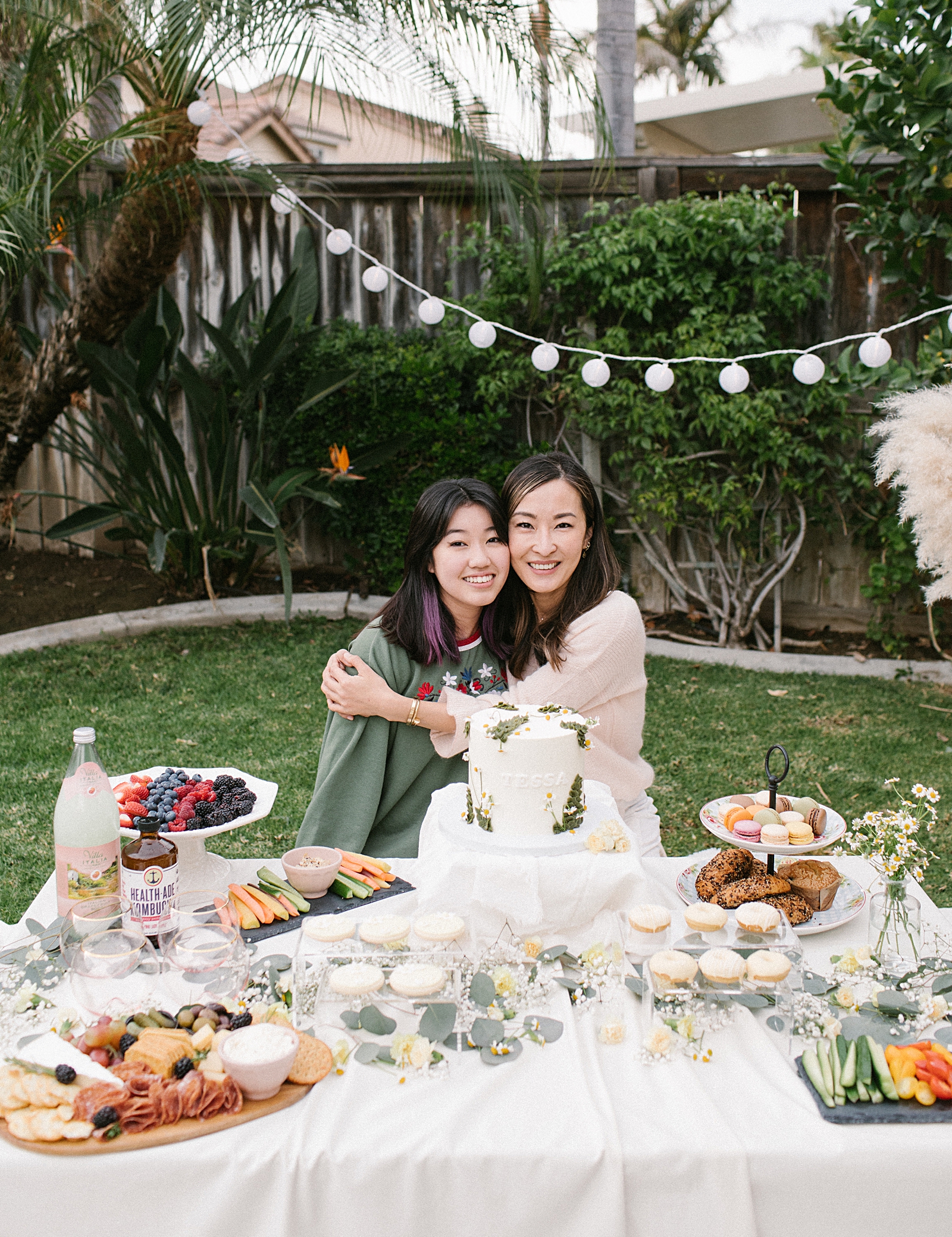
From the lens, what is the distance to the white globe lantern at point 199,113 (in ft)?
15.4

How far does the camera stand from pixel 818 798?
3975 mm

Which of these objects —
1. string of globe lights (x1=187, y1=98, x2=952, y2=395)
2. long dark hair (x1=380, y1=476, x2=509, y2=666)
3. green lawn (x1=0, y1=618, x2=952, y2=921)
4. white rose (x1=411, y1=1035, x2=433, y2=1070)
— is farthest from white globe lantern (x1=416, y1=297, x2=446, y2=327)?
white rose (x1=411, y1=1035, x2=433, y2=1070)

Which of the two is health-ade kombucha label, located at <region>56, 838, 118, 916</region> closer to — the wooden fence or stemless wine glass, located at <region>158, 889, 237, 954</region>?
stemless wine glass, located at <region>158, 889, 237, 954</region>

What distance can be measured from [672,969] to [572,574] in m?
1.22

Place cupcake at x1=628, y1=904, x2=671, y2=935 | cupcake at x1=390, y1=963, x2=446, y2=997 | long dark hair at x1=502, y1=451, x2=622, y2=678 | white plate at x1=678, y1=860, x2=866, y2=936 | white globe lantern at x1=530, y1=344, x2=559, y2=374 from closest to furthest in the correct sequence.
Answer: cupcake at x1=390, y1=963, x2=446, y2=997 < cupcake at x1=628, y1=904, x2=671, y2=935 < white plate at x1=678, y1=860, x2=866, y2=936 < long dark hair at x1=502, y1=451, x2=622, y2=678 < white globe lantern at x1=530, y1=344, x2=559, y2=374

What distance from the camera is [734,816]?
6.55 ft

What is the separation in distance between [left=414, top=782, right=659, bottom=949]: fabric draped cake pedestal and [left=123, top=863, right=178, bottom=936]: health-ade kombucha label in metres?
0.43

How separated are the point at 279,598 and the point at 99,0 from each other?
3.08m

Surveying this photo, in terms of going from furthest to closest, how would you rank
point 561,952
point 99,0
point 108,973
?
point 99,0 < point 561,952 < point 108,973

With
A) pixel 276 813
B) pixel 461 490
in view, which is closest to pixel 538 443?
pixel 276 813

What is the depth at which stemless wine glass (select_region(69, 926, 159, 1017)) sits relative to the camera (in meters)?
1.52

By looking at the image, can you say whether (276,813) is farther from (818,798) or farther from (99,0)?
(99,0)

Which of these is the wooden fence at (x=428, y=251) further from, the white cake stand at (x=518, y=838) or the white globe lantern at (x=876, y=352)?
the white cake stand at (x=518, y=838)

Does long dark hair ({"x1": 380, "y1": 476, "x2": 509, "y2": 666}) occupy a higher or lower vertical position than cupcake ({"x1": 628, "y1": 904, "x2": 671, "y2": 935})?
higher
